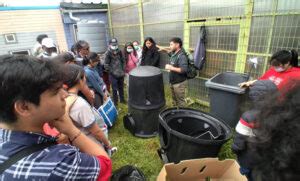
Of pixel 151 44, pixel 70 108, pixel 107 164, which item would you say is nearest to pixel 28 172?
pixel 107 164

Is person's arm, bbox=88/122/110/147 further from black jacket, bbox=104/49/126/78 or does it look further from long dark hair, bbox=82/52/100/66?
black jacket, bbox=104/49/126/78

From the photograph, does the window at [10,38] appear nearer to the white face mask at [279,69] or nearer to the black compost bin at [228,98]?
the black compost bin at [228,98]

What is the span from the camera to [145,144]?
3.77m

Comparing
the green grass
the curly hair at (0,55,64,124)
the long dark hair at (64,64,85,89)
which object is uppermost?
the curly hair at (0,55,64,124)

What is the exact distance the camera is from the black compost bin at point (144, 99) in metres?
3.58

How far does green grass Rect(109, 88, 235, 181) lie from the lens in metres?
3.17

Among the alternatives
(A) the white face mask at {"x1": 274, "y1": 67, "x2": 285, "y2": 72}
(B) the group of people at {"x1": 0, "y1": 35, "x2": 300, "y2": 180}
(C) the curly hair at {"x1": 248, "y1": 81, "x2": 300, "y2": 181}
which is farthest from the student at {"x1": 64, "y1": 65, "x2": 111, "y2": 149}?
(A) the white face mask at {"x1": 274, "y1": 67, "x2": 285, "y2": 72}

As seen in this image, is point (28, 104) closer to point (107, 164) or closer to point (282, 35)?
point (107, 164)

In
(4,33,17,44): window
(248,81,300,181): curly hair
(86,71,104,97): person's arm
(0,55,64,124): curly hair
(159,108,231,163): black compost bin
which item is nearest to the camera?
(248,81,300,181): curly hair

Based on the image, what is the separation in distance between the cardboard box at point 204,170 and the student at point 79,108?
0.83m

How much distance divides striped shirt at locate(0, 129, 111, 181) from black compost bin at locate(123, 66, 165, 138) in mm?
2634

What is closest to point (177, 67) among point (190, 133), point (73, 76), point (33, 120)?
point (190, 133)

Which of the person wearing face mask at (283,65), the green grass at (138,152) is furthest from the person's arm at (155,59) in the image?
the person wearing face mask at (283,65)

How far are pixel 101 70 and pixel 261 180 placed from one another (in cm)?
465
